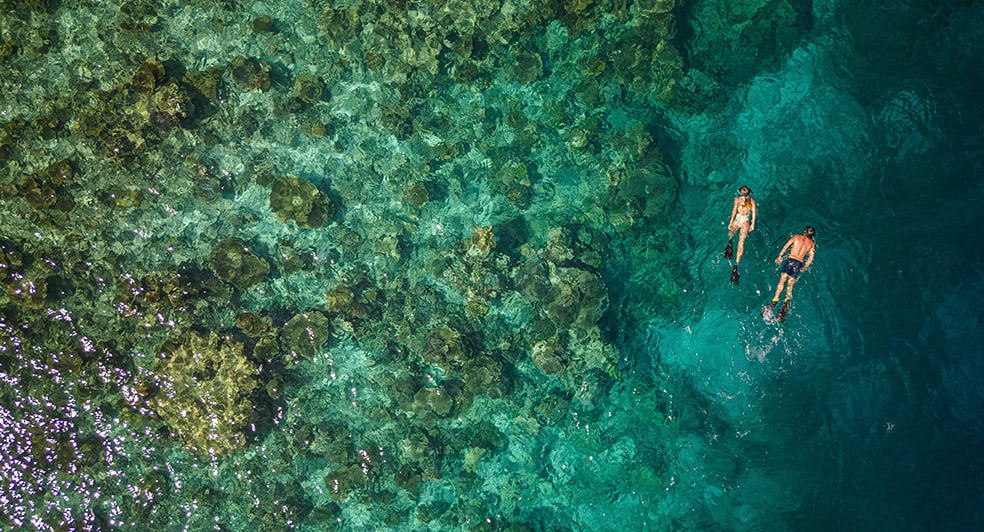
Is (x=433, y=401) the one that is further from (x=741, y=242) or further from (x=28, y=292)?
(x=28, y=292)

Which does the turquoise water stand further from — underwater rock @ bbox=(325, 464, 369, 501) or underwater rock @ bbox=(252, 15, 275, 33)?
underwater rock @ bbox=(252, 15, 275, 33)

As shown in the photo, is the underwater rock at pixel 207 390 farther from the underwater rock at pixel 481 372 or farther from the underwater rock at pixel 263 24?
the underwater rock at pixel 263 24

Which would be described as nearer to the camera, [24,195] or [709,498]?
[24,195]

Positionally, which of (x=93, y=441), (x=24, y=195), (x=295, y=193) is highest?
(x=24, y=195)

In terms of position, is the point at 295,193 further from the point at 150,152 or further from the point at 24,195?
the point at 24,195

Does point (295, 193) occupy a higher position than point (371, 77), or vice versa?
point (371, 77)

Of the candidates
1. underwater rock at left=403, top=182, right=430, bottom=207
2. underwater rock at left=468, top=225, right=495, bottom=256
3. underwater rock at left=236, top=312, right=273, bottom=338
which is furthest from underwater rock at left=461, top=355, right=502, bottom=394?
underwater rock at left=236, top=312, right=273, bottom=338

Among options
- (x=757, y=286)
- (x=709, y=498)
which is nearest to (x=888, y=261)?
(x=757, y=286)
